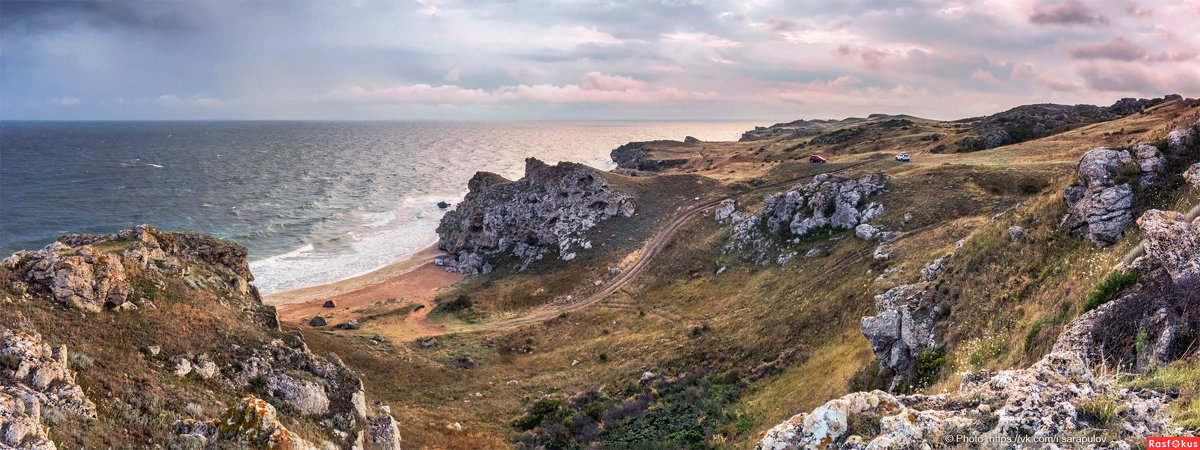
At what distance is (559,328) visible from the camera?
147 ft

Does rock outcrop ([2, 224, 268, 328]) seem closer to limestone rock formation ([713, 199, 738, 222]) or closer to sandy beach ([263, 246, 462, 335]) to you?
sandy beach ([263, 246, 462, 335])

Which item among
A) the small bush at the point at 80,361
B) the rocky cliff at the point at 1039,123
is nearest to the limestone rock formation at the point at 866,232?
the small bush at the point at 80,361

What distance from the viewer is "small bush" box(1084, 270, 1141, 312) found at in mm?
11570

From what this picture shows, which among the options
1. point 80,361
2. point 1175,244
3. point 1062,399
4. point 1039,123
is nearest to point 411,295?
point 80,361

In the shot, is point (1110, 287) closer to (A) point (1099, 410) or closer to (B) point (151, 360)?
(A) point (1099, 410)

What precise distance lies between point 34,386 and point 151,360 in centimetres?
451

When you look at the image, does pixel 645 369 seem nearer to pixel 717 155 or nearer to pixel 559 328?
pixel 559 328

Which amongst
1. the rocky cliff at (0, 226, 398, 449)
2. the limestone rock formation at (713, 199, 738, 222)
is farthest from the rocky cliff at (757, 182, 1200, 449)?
the limestone rock formation at (713, 199, 738, 222)

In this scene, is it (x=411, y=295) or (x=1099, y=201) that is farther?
(x=411, y=295)

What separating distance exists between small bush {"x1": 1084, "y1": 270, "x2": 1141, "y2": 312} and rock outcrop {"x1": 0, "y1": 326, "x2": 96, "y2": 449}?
23.2m

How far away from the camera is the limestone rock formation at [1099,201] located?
1596 centimetres

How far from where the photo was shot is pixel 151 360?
15.4 metres

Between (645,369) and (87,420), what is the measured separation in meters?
25.7

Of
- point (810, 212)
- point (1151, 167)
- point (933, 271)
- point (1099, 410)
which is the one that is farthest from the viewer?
point (810, 212)
